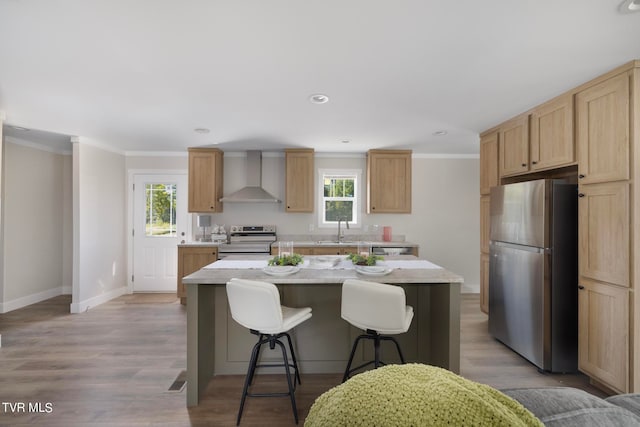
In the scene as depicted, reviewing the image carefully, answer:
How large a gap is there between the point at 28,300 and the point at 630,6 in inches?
267

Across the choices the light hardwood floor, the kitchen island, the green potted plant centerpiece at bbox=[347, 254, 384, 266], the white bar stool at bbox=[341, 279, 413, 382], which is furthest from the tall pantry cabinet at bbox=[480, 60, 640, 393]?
the green potted plant centerpiece at bbox=[347, 254, 384, 266]

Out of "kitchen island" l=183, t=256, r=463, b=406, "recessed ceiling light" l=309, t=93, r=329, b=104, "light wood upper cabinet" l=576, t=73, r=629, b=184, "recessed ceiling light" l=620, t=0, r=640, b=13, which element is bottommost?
"kitchen island" l=183, t=256, r=463, b=406

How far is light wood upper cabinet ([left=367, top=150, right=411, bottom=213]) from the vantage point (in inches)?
185

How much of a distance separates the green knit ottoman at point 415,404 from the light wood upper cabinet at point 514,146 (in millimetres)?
3232

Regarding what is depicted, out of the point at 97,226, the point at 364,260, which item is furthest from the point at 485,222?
the point at 97,226

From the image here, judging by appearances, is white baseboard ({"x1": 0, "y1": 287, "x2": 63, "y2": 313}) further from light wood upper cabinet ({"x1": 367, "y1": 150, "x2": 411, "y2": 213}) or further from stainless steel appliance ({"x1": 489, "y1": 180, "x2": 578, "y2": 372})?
A: stainless steel appliance ({"x1": 489, "y1": 180, "x2": 578, "y2": 372})

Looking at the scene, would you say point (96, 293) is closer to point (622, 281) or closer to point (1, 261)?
point (1, 261)

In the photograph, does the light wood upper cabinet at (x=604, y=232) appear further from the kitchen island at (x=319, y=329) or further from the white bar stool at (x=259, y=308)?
the white bar stool at (x=259, y=308)

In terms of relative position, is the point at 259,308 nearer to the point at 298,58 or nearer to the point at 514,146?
the point at 298,58

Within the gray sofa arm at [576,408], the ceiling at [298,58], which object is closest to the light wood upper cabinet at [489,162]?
the ceiling at [298,58]

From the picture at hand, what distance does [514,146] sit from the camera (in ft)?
10.3

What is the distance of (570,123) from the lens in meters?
2.46

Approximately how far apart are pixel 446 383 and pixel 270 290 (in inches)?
57.5

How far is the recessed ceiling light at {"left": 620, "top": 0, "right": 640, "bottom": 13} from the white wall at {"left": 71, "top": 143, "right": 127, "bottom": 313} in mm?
5419
